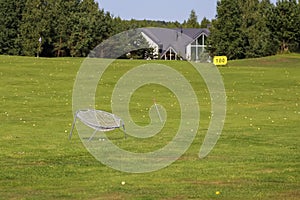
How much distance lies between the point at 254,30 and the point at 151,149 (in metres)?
90.6

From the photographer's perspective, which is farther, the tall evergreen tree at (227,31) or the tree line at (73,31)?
the tree line at (73,31)

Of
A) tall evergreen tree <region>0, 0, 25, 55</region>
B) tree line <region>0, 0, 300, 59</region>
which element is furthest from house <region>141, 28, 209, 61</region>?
tall evergreen tree <region>0, 0, 25, 55</region>

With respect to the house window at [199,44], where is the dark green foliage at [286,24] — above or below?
above

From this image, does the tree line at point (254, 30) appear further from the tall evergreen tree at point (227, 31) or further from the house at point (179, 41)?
the house at point (179, 41)

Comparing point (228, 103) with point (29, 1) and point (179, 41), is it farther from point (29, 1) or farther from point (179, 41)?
point (179, 41)

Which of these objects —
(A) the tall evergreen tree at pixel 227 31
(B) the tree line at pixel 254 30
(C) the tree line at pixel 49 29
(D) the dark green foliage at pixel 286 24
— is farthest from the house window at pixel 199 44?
A: (D) the dark green foliage at pixel 286 24

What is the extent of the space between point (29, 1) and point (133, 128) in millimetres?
83603

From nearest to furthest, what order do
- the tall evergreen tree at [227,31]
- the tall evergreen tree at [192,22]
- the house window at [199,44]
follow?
1. the tall evergreen tree at [227,31]
2. the house window at [199,44]
3. the tall evergreen tree at [192,22]

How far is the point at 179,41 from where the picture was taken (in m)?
130

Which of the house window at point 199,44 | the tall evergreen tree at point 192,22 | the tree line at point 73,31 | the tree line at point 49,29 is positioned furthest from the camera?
the tall evergreen tree at point 192,22

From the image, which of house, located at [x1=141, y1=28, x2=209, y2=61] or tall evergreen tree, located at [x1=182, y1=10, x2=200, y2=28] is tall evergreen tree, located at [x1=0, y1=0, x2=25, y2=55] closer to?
house, located at [x1=141, y1=28, x2=209, y2=61]

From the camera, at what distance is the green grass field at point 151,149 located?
13.2m

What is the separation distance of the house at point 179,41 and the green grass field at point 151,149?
78.0 metres

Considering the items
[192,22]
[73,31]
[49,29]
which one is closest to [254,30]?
[73,31]
